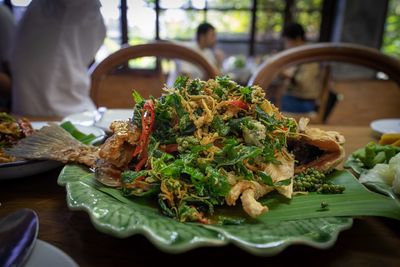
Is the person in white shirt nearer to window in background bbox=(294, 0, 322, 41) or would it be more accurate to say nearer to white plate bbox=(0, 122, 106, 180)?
window in background bbox=(294, 0, 322, 41)

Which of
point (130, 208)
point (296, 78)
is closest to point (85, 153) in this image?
point (130, 208)

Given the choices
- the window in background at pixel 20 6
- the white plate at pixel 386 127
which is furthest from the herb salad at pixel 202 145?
the window in background at pixel 20 6

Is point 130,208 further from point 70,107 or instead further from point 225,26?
point 225,26

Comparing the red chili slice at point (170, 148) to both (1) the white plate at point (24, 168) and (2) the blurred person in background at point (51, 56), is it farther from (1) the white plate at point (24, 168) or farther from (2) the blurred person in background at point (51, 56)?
(2) the blurred person in background at point (51, 56)

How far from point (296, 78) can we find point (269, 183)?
3484 mm

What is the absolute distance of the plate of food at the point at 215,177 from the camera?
580mm

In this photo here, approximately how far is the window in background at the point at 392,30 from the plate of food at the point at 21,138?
16.7 ft

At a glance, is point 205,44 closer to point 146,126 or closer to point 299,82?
point 299,82

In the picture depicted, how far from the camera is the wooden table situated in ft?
1.96

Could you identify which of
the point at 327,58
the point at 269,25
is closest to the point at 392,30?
the point at 269,25

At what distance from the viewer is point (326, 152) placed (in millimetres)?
915

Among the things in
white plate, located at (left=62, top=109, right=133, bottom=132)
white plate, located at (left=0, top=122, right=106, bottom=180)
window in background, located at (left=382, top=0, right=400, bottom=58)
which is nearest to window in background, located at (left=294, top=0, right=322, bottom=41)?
window in background, located at (left=382, top=0, right=400, bottom=58)

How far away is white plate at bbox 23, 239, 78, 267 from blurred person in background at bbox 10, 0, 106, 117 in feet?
4.86

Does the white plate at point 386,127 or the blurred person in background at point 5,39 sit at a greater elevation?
the blurred person in background at point 5,39
